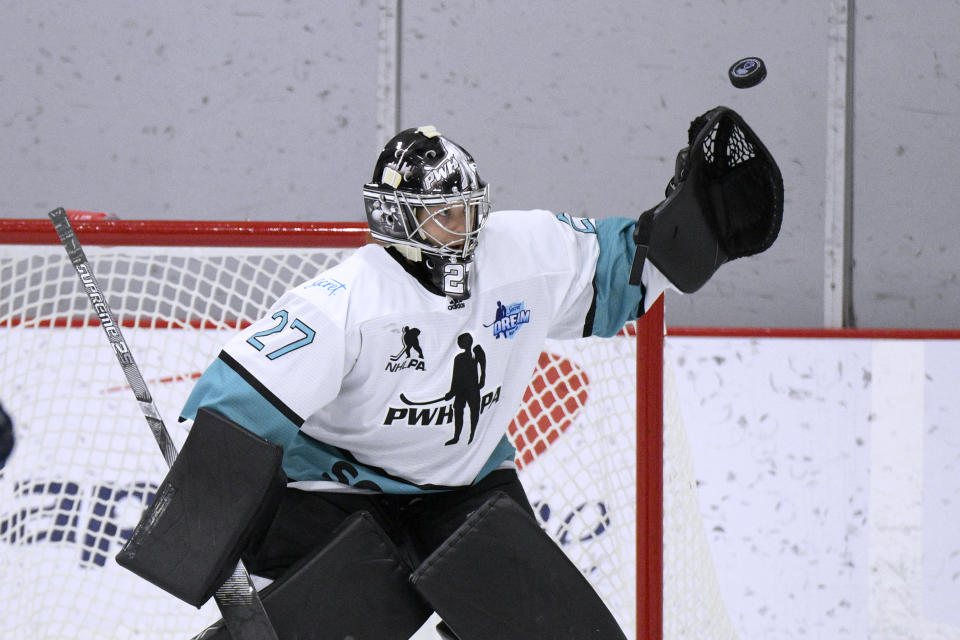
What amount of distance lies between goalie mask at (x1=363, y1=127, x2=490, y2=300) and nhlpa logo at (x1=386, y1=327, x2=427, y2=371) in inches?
3.4

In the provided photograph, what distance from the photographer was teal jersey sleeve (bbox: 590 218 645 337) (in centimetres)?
178

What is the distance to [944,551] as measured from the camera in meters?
2.67

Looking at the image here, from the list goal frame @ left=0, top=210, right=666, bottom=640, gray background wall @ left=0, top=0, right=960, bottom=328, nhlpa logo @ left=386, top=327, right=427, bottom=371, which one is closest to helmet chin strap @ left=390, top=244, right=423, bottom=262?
nhlpa logo @ left=386, top=327, right=427, bottom=371

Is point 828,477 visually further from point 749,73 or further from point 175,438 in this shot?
point 175,438

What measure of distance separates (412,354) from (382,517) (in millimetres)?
281

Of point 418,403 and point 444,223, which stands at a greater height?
point 444,223

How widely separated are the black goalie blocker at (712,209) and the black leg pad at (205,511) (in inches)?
27.0

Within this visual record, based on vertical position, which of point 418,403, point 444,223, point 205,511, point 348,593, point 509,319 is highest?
point 444,223

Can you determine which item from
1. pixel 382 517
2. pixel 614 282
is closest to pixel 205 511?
pixel 382 517

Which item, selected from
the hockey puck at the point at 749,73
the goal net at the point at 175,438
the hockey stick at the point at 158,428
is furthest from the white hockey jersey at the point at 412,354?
the hockey puck at the point at 749,73

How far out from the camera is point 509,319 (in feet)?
5.51

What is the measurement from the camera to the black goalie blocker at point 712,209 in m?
1.70

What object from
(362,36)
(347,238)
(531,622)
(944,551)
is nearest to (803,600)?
(944,551)

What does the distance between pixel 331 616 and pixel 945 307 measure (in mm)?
2666
